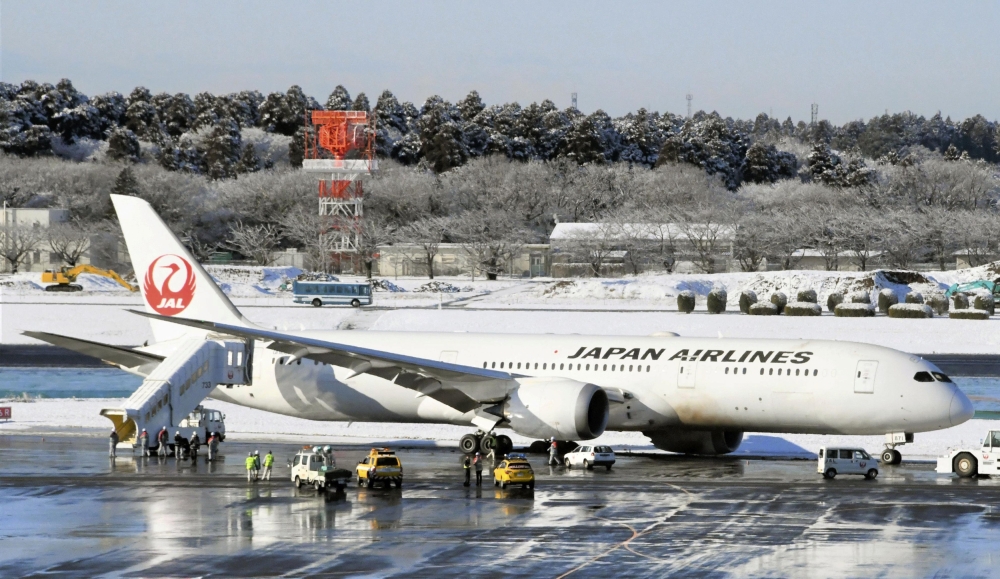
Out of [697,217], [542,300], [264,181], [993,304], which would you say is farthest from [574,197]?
[993,304]

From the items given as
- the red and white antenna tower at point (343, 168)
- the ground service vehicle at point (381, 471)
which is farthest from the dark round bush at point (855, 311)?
the ground service vehicle at point (381, 471)

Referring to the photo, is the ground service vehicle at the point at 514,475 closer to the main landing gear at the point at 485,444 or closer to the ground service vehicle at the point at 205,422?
the main landing gear at the point at 485,444

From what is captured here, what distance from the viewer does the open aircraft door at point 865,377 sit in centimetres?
3797

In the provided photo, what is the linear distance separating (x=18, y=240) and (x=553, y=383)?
121 meters

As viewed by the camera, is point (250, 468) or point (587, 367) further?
point (587, 367)

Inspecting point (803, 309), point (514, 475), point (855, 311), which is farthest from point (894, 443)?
point (803, 309)

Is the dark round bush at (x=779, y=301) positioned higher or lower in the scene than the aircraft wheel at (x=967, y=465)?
higher

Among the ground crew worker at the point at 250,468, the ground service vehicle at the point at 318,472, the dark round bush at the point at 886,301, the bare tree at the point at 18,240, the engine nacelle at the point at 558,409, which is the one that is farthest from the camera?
the bare tree at the point at 18,240

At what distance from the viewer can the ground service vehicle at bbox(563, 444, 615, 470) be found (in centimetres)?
3775

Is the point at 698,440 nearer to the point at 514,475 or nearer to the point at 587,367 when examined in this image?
the point at 587,367

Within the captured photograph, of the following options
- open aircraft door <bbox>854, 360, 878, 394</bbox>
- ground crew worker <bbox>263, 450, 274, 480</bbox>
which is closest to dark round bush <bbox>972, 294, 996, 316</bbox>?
open aircraft door <bbox>854, 360, 878, 394</bbox>

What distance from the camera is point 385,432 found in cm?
4784

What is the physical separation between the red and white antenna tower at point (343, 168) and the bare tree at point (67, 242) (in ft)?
89.2

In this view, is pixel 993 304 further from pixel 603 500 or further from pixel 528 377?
pixel 603 500
